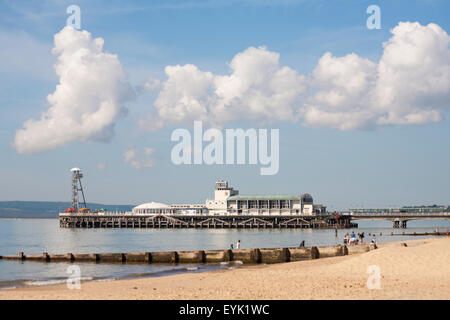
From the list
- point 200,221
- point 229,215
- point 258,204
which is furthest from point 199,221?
point 258,204

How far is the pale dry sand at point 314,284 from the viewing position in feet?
75.4

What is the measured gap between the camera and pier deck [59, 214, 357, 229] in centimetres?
13550

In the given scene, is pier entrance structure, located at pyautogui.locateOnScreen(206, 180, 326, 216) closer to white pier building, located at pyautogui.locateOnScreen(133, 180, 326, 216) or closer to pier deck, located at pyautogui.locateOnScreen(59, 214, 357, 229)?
white pier building, located at pyautogui.locateOnScreen(133, 180, 326, 216)

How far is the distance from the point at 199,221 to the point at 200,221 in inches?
19.0

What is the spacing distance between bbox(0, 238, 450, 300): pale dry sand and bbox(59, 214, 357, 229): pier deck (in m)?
99.1

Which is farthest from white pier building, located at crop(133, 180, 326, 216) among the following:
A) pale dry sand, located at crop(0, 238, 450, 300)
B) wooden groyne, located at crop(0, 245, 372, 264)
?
pale dry sand, located at crop(0, 238, 450, 300)

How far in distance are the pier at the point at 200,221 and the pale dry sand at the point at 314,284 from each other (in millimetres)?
98764

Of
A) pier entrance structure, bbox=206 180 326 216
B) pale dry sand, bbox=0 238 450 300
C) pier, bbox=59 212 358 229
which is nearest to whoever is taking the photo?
pale dry sand, bbox=0 238 450 300

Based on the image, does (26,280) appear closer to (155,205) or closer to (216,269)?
(216,269)

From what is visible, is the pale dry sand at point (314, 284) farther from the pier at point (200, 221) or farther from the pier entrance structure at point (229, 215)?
the pier entrance structure at point (229, 215)

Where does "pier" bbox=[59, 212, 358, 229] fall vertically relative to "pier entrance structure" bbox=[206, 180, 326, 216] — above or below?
below

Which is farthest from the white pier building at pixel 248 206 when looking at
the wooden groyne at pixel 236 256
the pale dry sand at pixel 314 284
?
the pale dry sand at pixel 314 284

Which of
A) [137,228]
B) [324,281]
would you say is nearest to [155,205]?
[137,228]

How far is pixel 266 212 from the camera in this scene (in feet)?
474
